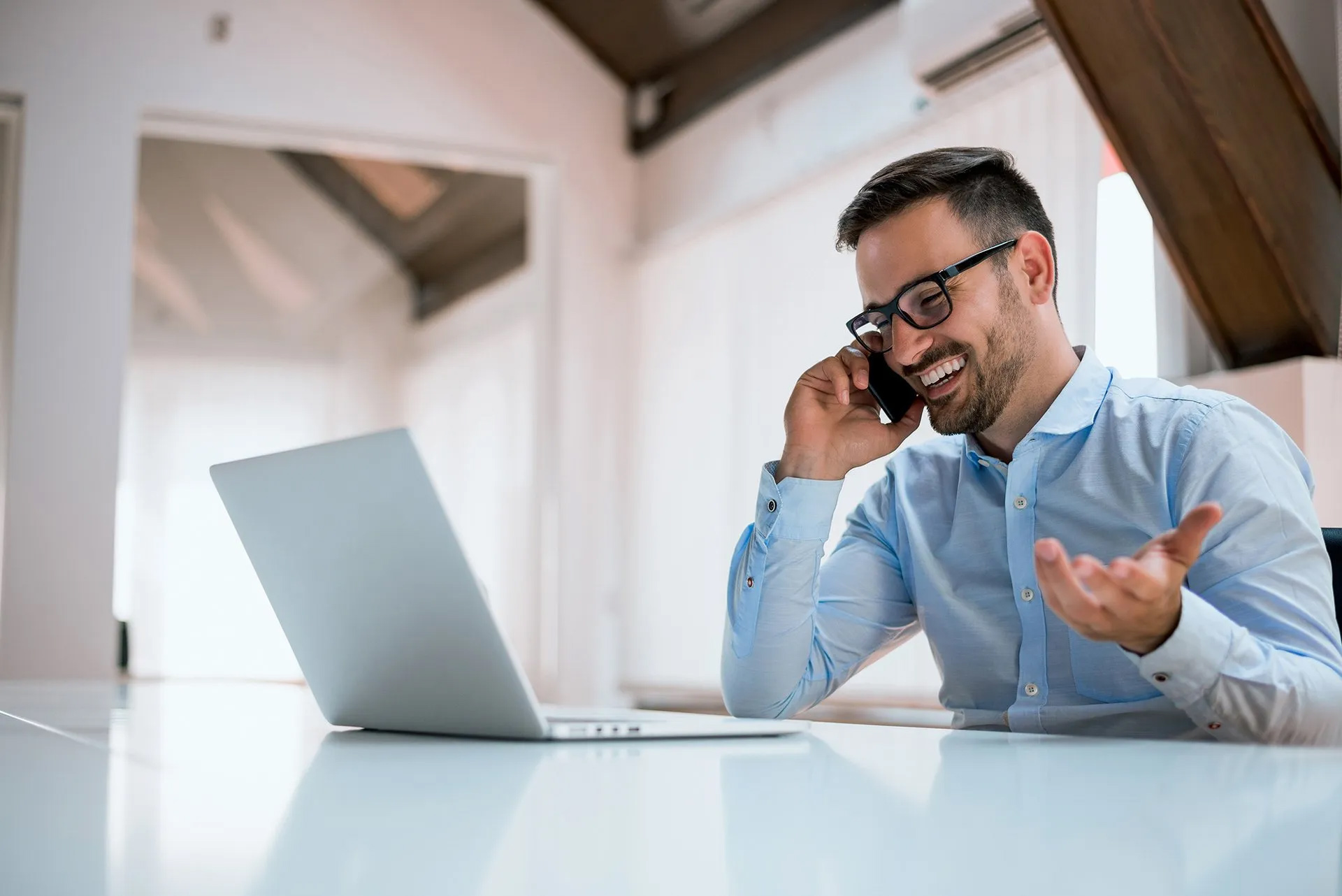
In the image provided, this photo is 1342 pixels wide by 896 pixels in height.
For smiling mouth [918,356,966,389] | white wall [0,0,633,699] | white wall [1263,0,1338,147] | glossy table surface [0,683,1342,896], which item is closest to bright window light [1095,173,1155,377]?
white wall [1263,0,1338,147]

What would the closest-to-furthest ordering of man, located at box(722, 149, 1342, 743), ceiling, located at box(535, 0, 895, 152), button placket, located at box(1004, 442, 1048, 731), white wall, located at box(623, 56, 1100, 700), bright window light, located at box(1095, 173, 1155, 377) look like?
man, located at box(722, 149, 1342, 743) < button placket, located at box(1004, 442, 1048, 731) < bright window light, located at box(1095, 173, 1155, 377) < white wall, located at box(623, 56, 1100, 700) < ceiling, located at box(535, 0, 895, 152)

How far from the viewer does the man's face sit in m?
1.70

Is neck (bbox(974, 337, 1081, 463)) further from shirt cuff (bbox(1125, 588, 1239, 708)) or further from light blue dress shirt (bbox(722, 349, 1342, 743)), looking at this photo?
shirt cuff (bbox(1125, 588, 1239, 708))

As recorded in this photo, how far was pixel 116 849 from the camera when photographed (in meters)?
0.50

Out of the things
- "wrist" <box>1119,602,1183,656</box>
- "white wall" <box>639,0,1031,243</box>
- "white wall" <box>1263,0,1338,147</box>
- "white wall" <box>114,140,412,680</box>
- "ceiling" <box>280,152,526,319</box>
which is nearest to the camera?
"wrist" <box>1119,602,1183,656</box>

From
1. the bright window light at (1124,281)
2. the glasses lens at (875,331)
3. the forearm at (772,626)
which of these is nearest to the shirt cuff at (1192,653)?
the forearm at (772,626)

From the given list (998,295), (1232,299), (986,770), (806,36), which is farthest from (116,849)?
(806,36)

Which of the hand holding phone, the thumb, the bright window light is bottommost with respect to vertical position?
the thumb

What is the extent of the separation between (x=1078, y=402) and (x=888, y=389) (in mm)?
321

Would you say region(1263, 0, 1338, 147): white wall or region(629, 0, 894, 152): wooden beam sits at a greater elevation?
region(629, 0, 894, 152): wooden beam

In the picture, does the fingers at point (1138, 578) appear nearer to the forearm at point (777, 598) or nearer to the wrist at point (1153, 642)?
the wrist at point (1153, 642)

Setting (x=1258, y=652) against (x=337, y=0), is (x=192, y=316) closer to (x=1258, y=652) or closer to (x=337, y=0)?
(x=337, y=0)

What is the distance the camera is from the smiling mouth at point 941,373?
1.72 m

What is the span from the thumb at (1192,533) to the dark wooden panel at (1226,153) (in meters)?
2.08
